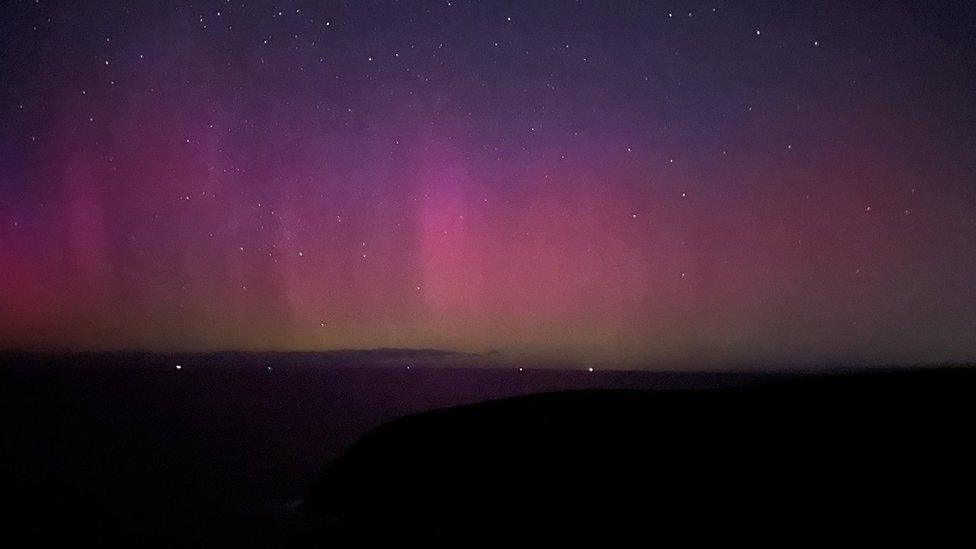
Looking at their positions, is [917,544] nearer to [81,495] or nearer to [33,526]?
[33,526]

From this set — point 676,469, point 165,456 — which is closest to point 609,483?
point 676,469

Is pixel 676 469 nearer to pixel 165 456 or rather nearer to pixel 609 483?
pixel 609 483

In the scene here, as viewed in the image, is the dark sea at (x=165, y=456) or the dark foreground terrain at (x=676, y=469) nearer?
the dark foreground terrain at (x=676, y=469)

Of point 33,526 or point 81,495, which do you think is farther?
point 81,495

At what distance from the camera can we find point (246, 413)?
75750 mm

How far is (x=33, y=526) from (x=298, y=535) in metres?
8.29

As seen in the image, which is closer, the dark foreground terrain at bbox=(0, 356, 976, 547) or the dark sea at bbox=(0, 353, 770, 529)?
the dark foreground terrain at bbox=(0, 356, 976, 547)

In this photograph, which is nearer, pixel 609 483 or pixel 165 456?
pixel 609 483

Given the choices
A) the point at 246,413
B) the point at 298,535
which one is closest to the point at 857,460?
the point at 298,535

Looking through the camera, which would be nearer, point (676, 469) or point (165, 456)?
point (676, 469)

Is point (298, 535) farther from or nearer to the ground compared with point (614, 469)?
nearer to the ground

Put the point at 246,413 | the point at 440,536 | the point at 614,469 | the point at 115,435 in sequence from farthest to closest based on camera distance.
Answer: the point at 246,413, the point at 115,435, the point at 614,469, the point at 440,536

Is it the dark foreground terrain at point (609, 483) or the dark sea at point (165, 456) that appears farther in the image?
the dark sea at point (165, 456)

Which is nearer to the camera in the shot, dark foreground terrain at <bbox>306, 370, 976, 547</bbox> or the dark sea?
dark foreground terrain at <bbox>306, 370, 976, 547</bbox>
